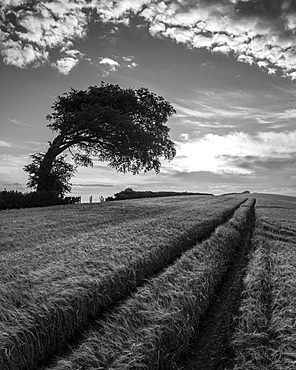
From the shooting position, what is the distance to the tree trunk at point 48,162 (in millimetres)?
31380

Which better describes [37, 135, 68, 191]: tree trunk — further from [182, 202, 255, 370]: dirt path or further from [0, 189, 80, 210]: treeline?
[182, 202, 255, 370]: dirt path

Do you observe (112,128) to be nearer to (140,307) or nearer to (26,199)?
(26,199)

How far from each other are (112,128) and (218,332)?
86.3 feet

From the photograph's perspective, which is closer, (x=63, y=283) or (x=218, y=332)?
(x=218, y=332)

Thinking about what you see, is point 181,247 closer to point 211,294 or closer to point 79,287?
point 211,294

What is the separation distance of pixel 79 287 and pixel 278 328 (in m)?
3.42

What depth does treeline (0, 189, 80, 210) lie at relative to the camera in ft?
75.8

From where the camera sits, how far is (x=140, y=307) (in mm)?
5355

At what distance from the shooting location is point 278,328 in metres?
4.71

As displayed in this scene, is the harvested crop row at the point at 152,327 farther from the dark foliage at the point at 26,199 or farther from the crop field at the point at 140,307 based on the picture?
the dark foliage at the point at 26,199

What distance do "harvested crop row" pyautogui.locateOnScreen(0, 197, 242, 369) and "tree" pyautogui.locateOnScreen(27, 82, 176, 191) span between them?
19.9 meters

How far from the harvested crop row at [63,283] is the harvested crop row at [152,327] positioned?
1.38ft

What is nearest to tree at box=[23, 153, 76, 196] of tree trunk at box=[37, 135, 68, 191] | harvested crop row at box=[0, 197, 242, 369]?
tree trunk at box=[37, 135, 68, 191]

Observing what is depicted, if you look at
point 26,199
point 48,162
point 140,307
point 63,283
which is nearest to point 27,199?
point 26,199
